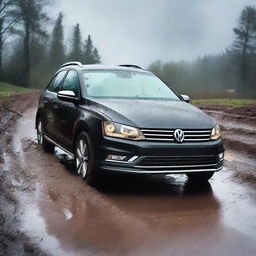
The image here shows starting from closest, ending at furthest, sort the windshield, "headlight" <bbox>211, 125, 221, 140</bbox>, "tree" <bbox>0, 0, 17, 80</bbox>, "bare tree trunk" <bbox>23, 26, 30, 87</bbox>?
1. "headlight" <bbox>211, 125, 221, 140</bbox>
2. the windshield
3. "tree" <bbox>0, 0, 17, 80</bbox>
4. "bare tree trunk" <bbox>23, 26, 30, 87</bbox>

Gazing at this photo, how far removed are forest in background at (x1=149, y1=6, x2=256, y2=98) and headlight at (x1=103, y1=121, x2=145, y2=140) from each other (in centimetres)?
3365

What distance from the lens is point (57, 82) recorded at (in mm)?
8891

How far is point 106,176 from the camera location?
623 cm

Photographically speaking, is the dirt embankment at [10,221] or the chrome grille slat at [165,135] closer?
the dirt embankment at [10,221]

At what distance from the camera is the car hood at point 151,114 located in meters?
5.99

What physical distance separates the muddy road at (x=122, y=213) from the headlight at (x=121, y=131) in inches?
30.8

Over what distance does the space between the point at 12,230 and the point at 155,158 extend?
1996 mm

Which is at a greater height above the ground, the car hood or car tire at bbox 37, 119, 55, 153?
the car hood

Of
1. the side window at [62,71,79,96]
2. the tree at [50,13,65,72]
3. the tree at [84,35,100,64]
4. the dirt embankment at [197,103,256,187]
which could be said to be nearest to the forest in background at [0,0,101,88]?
the tree at [50,13,65,72]

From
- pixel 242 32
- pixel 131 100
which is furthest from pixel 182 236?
Result: pixel 242 32

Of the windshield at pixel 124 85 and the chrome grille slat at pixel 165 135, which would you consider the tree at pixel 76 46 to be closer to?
the windshield at pixel 124 85

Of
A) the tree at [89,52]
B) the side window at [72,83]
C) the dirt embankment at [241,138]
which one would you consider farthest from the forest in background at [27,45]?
the side window at [72,83]

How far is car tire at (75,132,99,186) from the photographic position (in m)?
6.21

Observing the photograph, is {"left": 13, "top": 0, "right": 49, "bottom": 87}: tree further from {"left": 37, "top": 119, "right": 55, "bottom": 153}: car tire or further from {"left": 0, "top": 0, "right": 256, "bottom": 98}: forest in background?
{"left": 37, "top": 119, "right": 55, "bottom": 153}: car tire
